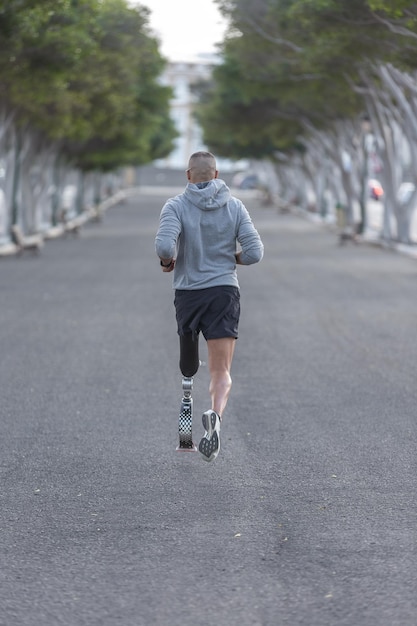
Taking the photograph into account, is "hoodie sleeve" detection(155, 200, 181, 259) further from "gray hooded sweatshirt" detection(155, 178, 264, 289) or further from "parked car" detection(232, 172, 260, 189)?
"parked car" detection(232, 172, 260, 189)

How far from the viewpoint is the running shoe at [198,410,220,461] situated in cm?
729

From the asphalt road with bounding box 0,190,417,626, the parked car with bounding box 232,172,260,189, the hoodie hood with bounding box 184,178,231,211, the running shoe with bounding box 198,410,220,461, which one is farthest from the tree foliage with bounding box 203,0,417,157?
the parked car with bounding box 232,172,260,189

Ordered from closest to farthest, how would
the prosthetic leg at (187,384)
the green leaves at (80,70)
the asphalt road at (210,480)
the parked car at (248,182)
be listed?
the asphalt road at (210,480), the prosthetic leg at (187,384), the green leaves at (80,70), the parked car at (248,182)

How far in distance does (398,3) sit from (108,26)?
1903 centimetres

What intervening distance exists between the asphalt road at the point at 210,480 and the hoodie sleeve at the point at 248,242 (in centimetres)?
124

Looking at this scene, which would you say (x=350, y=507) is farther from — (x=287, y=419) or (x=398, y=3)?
(x=398, y=3)

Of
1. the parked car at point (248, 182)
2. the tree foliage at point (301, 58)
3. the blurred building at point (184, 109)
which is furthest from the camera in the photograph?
the blurred building at point (184, 109)

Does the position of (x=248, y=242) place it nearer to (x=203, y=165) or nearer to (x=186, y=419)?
(x=203, y=165)

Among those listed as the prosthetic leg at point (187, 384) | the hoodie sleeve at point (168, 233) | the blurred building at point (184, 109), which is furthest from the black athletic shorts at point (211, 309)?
the blurred building at point (184, 109)

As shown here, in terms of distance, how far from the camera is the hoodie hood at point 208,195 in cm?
750

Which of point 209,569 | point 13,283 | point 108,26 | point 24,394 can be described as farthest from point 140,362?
point 108,26

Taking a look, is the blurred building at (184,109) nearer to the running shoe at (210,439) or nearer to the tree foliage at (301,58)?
the tree foliage at (301,58)

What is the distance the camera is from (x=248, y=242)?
7.47m

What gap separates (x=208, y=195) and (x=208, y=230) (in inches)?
8.2
